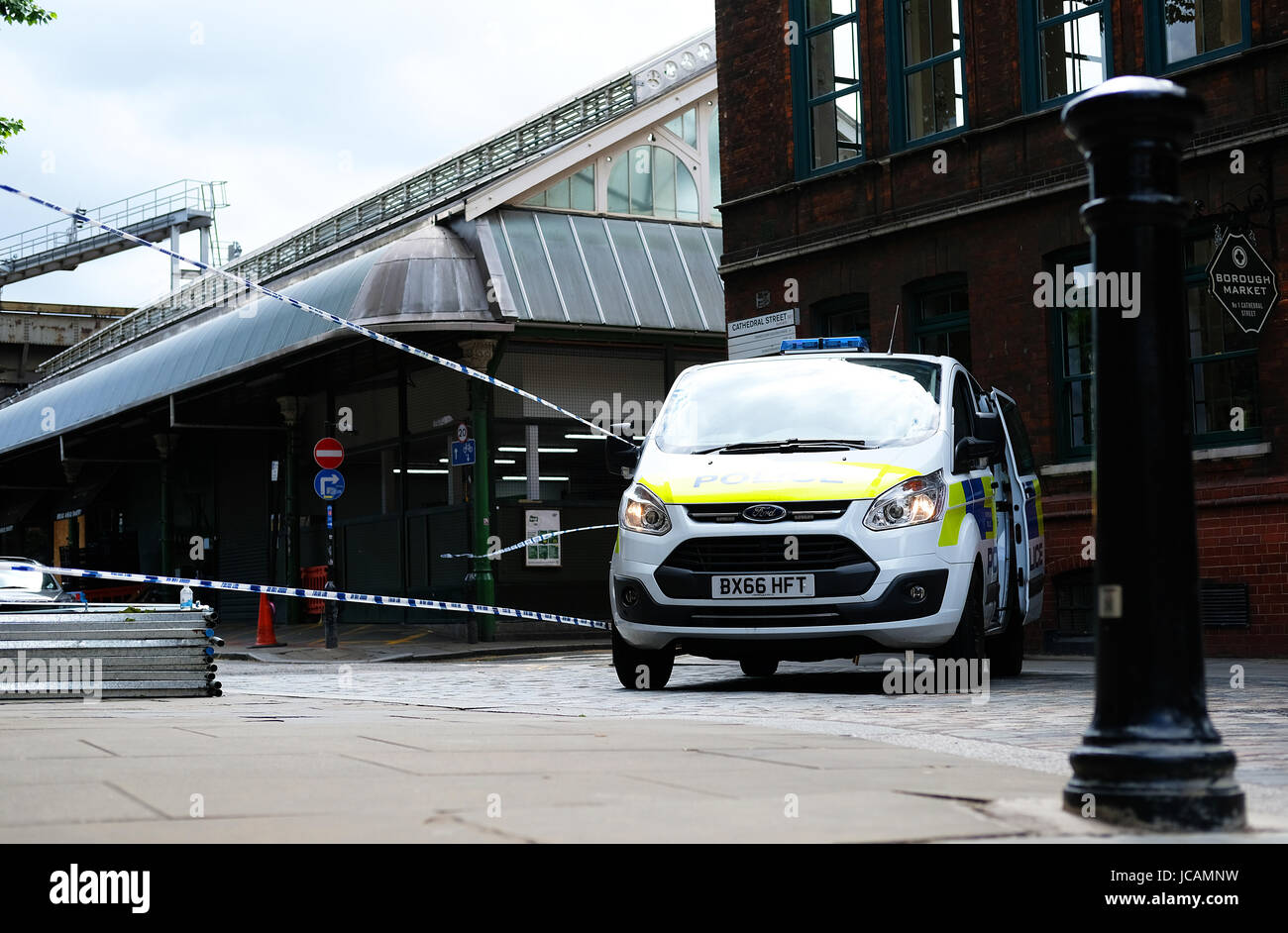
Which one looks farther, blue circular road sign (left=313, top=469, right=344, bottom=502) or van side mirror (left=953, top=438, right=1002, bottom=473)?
blue circular road sign (left=313, top=469, right=344, bottom=502)

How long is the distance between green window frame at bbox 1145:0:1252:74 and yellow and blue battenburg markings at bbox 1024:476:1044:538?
534 cm

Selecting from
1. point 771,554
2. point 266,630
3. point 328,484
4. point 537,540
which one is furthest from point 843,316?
point 771,554

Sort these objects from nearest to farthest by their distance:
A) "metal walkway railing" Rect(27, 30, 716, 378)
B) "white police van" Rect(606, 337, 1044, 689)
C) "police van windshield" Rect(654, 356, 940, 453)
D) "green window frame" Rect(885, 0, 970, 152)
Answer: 1. "white police van" Rect(606, 337, 1044, 689)
2. "police van windshield" Rect(654, 356, 940, 453)
3. "green window frame" Rect(885, 0, 970, 152)
4. "metal walkway railing" Rect(27, 30, 716, 378)

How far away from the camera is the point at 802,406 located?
1059 cm

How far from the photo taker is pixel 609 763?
5805mm

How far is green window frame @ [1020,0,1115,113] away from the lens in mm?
17094

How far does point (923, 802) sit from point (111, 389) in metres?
29.1

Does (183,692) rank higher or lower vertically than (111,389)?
lower

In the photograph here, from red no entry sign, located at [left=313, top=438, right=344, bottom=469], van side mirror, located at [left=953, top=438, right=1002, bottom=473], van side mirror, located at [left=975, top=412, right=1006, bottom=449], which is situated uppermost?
red no entry sign, located at [left=313, top=438, right=344, bottom=469]

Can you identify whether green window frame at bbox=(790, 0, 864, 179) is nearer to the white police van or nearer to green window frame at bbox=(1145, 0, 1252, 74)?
green window frame at bbox=(1145, 0, 1252, 74)

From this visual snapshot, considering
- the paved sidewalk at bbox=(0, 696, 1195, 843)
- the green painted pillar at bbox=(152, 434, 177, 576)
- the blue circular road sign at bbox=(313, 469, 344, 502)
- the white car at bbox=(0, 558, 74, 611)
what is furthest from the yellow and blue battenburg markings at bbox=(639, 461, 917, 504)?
the green painted pillar at bbox=(152, 434, 177, 576)

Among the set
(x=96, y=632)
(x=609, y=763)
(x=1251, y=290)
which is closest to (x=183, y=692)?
(x=96, y=632)
